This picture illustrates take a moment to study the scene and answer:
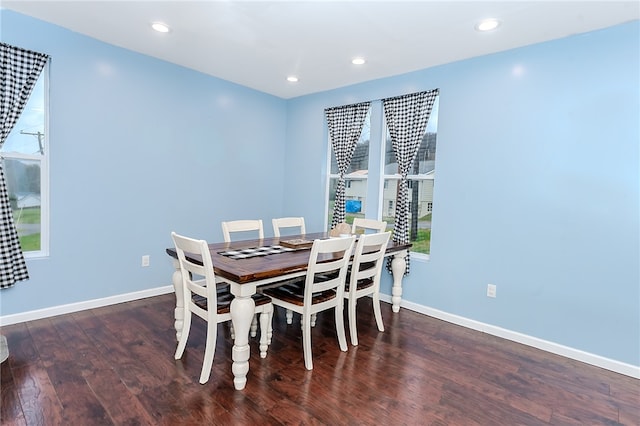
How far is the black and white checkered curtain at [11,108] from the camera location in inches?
105

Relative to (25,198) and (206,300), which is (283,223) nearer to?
(206,300)

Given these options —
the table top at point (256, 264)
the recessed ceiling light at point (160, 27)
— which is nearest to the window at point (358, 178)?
the table top at point (256, 264)

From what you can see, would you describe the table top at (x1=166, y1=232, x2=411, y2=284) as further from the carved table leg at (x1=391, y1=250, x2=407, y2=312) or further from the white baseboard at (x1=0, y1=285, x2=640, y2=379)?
the white baseboard at (x1=0, y1=285, x2=640, y2=379)

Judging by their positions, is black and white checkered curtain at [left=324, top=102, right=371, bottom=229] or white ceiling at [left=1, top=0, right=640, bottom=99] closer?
white ceiling at [left=1, top=0, right=640, bottom=99]

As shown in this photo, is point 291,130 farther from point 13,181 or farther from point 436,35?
point 13,181

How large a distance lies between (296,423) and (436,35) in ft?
9.52

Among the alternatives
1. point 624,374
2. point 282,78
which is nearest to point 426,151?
point 282,78

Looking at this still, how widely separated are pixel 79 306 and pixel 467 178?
3.81m

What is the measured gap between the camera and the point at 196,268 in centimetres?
216

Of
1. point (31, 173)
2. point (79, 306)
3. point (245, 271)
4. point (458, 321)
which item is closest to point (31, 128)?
point (31, 173)

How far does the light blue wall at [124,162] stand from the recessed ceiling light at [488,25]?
2821 mm

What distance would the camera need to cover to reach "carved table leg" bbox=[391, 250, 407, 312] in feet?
11.4

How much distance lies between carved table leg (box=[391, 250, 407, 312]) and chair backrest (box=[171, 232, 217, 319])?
77.3 inches

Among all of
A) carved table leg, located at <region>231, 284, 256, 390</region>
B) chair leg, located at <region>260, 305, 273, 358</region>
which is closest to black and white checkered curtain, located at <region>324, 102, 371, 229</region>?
Answer: chair leg, located at <region>260, 305, 273, 358</region>
